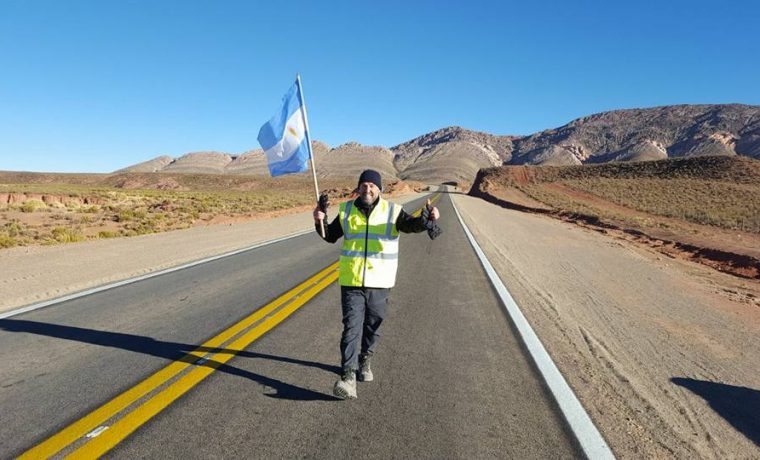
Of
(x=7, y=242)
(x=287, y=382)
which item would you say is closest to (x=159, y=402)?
(x=287, y=382)

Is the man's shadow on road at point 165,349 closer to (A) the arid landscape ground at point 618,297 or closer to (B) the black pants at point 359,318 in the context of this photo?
(B) the black pants at point 359,318

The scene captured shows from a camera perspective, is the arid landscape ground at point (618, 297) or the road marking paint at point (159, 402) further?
the arid landscape ground at point (618, 297)

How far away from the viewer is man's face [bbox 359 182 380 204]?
12.9 ft

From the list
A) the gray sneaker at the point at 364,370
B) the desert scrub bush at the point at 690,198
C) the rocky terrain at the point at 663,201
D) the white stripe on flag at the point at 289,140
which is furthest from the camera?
the desert scrub bush at the point at 690,198

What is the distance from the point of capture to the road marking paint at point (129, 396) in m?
2.91

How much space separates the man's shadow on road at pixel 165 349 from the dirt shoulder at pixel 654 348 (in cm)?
226

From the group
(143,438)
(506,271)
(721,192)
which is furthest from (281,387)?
(721,192)

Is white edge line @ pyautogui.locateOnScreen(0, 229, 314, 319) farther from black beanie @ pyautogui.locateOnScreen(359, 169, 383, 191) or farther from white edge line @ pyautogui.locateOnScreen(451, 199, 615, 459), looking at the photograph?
white edge line @ pyautogui.locateOnScreen(451, 199, 615, 459)

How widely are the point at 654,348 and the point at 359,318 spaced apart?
350 centimetres

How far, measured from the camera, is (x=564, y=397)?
12.3ft

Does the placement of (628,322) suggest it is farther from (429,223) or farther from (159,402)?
(159,402)

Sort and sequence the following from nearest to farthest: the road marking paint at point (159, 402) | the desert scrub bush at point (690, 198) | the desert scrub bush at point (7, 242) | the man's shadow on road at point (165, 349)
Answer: the road marking paint at point (159, 402), the man's shadow on road at point (165, 349), the desert scrub bush at point (7, 242), the desert scrub bush at point (690, 198)

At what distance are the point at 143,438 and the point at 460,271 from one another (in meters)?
7.22

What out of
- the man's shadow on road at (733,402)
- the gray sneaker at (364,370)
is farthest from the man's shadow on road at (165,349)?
the man's shadow on road at (733,402)
